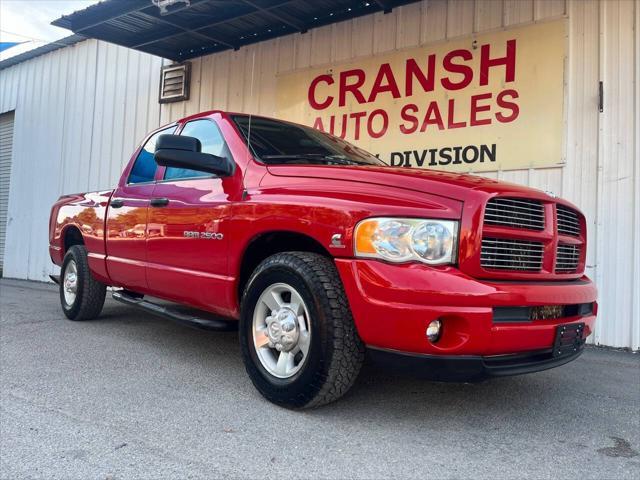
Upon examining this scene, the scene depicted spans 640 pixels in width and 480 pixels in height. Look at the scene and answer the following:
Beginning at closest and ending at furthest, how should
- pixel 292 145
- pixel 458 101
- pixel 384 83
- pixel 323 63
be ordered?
pixel 292 145 → pixel 458 101 → pixel 384 83 → pixel 323 63

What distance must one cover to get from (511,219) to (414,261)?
60 cm

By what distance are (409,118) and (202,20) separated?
3.58m

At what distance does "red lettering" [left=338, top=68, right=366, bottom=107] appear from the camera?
6.90 metres

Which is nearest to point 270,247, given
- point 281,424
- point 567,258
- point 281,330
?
point 281,330

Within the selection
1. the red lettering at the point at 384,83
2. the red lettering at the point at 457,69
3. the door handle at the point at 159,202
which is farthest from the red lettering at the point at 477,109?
the door handle at the point at 159,202

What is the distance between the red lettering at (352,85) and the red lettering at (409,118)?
65 centimetres

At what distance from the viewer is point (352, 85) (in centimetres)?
699

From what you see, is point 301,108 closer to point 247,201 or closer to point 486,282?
point 247,201

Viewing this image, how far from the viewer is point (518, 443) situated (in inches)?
100

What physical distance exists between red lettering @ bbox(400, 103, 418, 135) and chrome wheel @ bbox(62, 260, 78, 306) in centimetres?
412

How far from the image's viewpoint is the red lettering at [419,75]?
6.27m

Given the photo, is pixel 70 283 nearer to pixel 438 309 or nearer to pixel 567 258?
pixel 438 309

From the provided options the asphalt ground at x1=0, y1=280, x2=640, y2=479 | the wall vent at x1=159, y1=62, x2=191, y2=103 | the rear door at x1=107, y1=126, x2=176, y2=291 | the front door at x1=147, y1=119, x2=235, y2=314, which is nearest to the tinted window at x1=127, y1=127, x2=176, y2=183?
the rear door at x1=107, y1=126, x2=176, y2=291

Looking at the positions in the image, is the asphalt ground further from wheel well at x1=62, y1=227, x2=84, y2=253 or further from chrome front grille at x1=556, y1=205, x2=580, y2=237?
wheel well at x1=62, y1=227, x2=84, y2=253
